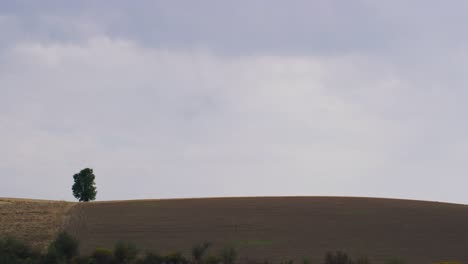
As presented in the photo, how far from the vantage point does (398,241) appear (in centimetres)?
4794

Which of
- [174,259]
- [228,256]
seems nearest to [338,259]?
[228,256]

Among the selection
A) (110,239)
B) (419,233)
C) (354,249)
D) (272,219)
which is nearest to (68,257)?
(110,239)

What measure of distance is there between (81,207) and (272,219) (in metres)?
20.4

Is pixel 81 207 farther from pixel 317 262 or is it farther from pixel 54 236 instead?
pixel 317 262

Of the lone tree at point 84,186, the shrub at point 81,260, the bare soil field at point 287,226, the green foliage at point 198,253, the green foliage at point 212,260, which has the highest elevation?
the lone tree at point 84,186

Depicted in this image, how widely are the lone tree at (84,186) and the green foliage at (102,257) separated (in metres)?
43.9

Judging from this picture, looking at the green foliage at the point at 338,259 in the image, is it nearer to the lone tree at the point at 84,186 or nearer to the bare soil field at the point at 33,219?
the bare soil field at the point at 33,219

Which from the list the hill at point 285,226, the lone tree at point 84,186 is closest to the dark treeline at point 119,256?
the hill at point 285,226

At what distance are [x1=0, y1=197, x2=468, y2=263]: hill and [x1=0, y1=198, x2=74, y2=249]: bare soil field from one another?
0.53 meters

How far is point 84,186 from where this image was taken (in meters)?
82.2

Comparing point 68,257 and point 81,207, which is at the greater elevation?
point 81,207

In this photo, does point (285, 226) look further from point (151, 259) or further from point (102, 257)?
point (102, 257)

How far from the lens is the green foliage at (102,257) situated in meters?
37.8

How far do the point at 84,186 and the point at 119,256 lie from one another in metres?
45.4
